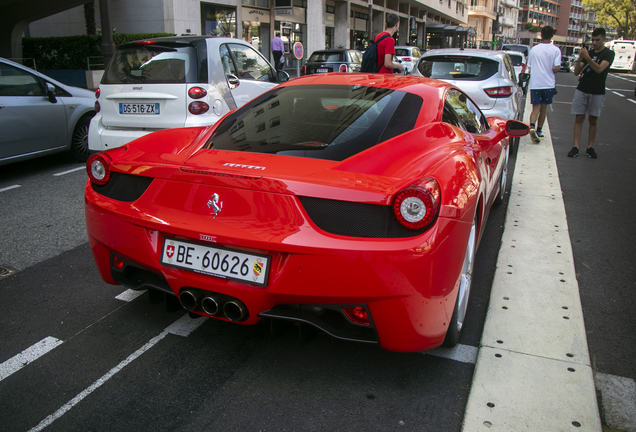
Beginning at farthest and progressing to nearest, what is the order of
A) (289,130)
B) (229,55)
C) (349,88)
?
1. (229,55)
2. (349,88)
3. (289,130)

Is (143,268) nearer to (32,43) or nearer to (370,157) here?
(370,157)

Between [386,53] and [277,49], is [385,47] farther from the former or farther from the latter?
[277,49]

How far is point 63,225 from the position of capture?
469 cm

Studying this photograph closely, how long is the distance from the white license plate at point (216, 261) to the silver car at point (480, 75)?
633cm

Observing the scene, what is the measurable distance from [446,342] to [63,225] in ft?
12.0

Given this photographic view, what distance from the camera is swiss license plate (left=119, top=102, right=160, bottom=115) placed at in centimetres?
602

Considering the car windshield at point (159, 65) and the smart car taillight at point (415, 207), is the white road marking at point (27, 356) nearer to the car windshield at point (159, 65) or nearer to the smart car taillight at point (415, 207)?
the smart car taillight at point (415, 207)

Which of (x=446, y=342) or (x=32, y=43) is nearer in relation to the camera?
(x=446, y=342)

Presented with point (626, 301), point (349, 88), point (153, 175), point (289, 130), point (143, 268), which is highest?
point (349, 88)

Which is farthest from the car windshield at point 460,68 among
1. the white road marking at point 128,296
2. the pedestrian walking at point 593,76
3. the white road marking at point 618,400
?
the white road marking at point 128,296

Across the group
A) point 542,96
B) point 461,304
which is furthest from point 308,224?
point 542,96

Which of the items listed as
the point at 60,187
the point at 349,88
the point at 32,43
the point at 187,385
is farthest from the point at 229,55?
the point at 32,43

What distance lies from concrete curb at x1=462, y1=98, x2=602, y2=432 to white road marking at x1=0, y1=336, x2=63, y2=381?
208cm

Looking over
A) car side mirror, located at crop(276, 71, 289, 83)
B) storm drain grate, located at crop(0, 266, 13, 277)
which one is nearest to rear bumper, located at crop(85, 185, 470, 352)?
storm drain grate, located at crop(0, 266, 13, 277)
